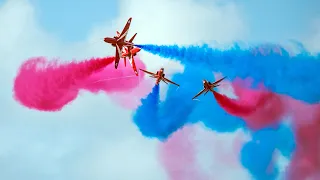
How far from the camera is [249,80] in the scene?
56.9 meters

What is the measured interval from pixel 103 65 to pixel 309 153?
1947 centimetres

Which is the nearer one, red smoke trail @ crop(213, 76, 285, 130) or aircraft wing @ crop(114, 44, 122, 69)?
aircraft wing @ crop(114, 44, 122, 69)

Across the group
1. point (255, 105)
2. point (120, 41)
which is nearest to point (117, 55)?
point (120, 41)

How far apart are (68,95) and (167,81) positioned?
8654mm

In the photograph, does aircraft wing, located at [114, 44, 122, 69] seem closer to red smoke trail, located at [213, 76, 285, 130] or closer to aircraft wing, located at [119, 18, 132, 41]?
aircraft wing, located at [119, 18, 132, 41]

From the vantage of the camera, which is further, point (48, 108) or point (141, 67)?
point (141, 67)

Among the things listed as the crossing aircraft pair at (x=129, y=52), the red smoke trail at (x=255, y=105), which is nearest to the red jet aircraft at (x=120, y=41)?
the crossing aircraft pair at (x=129, y=52)

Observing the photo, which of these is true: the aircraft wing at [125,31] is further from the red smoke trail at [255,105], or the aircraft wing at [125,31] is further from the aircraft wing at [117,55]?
the red smoke trail at [255,105]

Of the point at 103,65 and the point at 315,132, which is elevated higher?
the point at 103,65

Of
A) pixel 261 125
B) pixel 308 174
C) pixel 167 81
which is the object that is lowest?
pixel 308 174

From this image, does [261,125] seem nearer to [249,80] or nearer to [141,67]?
[249,80]

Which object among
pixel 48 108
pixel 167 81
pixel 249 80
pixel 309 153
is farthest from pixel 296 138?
pixel 48 108

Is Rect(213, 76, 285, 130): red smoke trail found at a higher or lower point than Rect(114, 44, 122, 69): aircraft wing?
lower

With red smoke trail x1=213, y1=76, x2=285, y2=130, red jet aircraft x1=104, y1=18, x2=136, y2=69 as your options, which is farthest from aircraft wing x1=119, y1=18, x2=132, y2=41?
red smoke trail x1=213, y1=76, x2=285, y2=130
